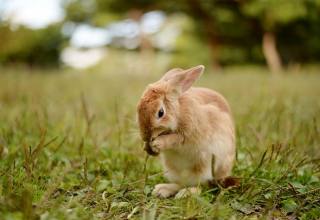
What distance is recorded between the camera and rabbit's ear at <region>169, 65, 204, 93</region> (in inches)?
106

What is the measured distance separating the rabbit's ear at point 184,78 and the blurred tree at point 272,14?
1402 cm

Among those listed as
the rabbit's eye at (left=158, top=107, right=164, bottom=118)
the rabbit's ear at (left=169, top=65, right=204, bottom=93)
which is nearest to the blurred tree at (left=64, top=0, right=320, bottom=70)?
the rabbit's ear at (left=169, top=65, right=204, bottom=93)

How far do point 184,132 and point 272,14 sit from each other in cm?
1599

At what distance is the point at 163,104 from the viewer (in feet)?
8.46

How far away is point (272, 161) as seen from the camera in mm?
2963

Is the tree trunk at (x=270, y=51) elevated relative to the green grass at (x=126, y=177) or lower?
elevated

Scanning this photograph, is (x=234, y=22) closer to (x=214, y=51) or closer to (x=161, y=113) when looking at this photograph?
(x=214, y=51)

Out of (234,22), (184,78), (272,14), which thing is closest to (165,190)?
(184,78)

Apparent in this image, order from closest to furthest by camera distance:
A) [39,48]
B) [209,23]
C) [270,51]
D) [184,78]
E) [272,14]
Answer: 1. [184,78]
2. [272,14]
3. [270,51]
4. [39,48]
5. [209,23]

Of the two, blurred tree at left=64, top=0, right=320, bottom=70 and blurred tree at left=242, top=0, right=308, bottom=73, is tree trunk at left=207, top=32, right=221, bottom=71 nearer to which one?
blurred tree at left=64, top=0, right=320, bottom=70

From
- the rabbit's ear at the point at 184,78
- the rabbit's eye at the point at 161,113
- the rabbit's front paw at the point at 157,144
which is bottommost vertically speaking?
the rabbit's front paw at the point at 157,144

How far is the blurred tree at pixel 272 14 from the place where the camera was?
1710 cm

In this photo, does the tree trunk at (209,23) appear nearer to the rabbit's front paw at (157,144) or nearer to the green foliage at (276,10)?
the green foliage at (276,10)

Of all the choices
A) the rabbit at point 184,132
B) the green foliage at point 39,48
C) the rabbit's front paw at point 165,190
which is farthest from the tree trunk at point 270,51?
the rabbit's front paw at point 165,190
